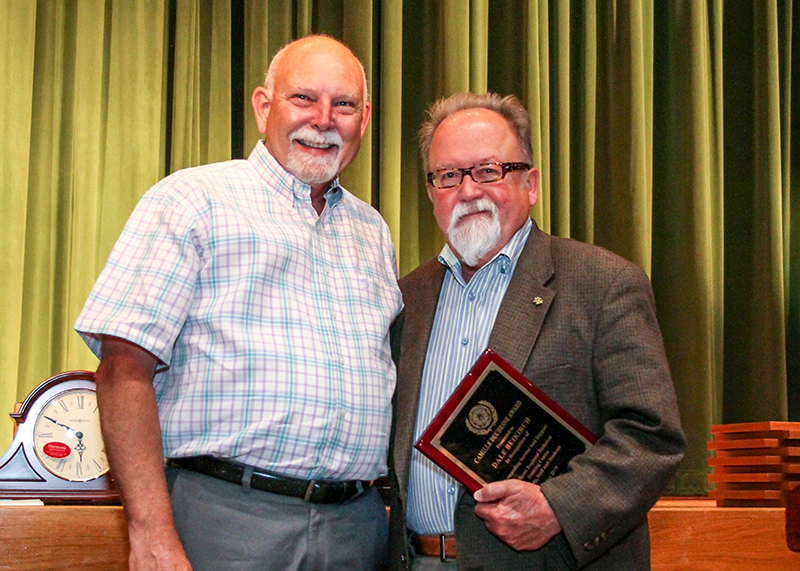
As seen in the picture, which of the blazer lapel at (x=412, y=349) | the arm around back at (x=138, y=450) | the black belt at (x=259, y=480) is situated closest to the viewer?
the arm around back at (x=138, y=450)

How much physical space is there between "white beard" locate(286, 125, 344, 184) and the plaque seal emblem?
2.17ft

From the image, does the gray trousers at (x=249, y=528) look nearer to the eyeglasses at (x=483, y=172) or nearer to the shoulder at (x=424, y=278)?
the shoulder at (x=424, y=278)

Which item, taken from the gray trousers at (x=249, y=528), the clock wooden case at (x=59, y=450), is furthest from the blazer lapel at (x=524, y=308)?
the clock wooden case at (x=59, y=450)

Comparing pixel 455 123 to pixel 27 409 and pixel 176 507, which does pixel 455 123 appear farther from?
pixel 27 409

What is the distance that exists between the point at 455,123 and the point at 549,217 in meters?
1.09

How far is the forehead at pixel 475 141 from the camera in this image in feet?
6.97

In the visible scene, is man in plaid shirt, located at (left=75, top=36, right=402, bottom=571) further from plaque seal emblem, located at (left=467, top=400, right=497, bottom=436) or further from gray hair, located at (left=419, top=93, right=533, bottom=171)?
gray hair, located at (left=419, top=93, right=533, bottom=171)

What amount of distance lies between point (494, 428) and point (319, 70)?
3.05ft

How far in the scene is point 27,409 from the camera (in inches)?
86.0

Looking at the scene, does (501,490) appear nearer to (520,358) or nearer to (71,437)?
(520,358)

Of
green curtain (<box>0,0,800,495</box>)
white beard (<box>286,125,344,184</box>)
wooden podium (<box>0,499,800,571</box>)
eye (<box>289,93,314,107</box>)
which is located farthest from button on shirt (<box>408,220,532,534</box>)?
green curtain (<box>0,0,800,495</box>)

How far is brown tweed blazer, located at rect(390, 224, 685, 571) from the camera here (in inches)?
65.9

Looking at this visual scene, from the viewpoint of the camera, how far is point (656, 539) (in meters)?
2.36

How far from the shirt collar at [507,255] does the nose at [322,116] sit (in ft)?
1.40
